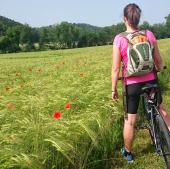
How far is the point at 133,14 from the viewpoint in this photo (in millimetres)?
5352

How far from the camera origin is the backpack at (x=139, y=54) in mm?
5195

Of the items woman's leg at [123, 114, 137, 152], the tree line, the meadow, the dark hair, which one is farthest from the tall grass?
the tree line

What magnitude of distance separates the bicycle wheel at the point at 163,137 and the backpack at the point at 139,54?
0.64 m

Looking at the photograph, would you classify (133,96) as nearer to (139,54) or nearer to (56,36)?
(139,54)

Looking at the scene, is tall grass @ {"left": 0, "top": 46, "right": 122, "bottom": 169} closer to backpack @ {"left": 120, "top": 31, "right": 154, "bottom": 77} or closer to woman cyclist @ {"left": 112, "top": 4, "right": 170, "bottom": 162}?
woman cyclist @ {"left": 112, "top": 4, "right": 170, "bottom": 162}

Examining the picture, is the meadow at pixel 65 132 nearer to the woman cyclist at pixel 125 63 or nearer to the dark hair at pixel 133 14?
the woman cyclist at pixel 125 63

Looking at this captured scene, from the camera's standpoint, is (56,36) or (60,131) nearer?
(60,131)

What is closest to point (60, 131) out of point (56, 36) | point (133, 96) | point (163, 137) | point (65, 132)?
point (65, 132)

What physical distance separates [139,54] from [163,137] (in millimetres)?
1093

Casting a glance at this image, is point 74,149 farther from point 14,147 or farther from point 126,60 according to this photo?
point 126,60

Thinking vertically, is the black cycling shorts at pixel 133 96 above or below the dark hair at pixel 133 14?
below

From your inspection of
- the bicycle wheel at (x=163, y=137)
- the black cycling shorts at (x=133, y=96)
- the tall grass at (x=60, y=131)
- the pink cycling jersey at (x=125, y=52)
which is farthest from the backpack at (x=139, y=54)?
the tall grass at (x=60, y=131)

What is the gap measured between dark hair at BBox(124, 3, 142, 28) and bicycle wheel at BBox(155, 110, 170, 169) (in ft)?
4.12

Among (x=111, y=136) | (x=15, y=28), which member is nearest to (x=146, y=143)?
(x=111, y=136)
